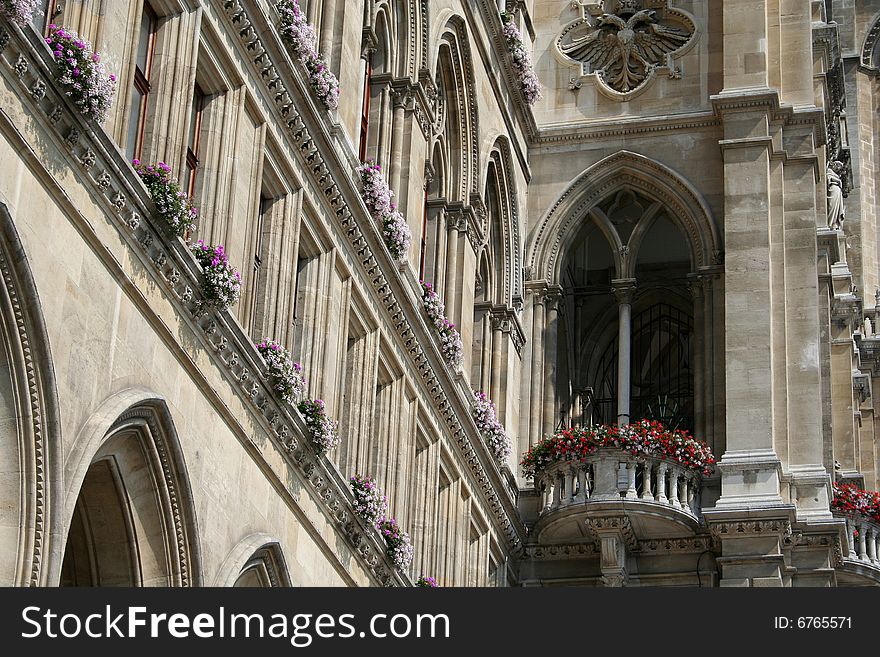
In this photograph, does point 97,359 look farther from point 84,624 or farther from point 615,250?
point 615,250

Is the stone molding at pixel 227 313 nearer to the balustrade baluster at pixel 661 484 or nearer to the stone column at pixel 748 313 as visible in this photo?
the balustrade baluster at pixel 661 484

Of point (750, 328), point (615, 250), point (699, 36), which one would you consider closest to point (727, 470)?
point (750, 328)

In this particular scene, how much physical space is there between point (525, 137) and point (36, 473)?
69.0 feet

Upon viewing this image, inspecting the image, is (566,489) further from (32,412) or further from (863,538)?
(32,412)

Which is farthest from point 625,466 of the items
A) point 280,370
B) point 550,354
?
point 280,370

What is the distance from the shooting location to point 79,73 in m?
15.3

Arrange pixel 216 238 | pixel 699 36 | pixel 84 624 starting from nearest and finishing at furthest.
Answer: pixel 84 624, pixel 216 238, pixel 699 36

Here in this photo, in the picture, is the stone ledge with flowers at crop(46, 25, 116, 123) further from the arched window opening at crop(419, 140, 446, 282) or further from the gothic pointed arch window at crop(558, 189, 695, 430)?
the gothic pointed arch window at crop(558, 189, 695, 430)

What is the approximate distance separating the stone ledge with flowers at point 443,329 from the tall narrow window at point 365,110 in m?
2.18

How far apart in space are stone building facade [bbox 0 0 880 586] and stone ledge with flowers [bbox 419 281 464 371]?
24 cm

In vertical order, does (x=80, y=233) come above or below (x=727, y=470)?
below

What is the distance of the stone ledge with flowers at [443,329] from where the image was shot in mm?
26250

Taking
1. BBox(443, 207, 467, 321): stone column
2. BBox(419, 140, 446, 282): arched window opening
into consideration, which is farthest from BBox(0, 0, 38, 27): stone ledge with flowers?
BBox(443, 207, 467, 321): stone column

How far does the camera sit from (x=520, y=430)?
32562mm
